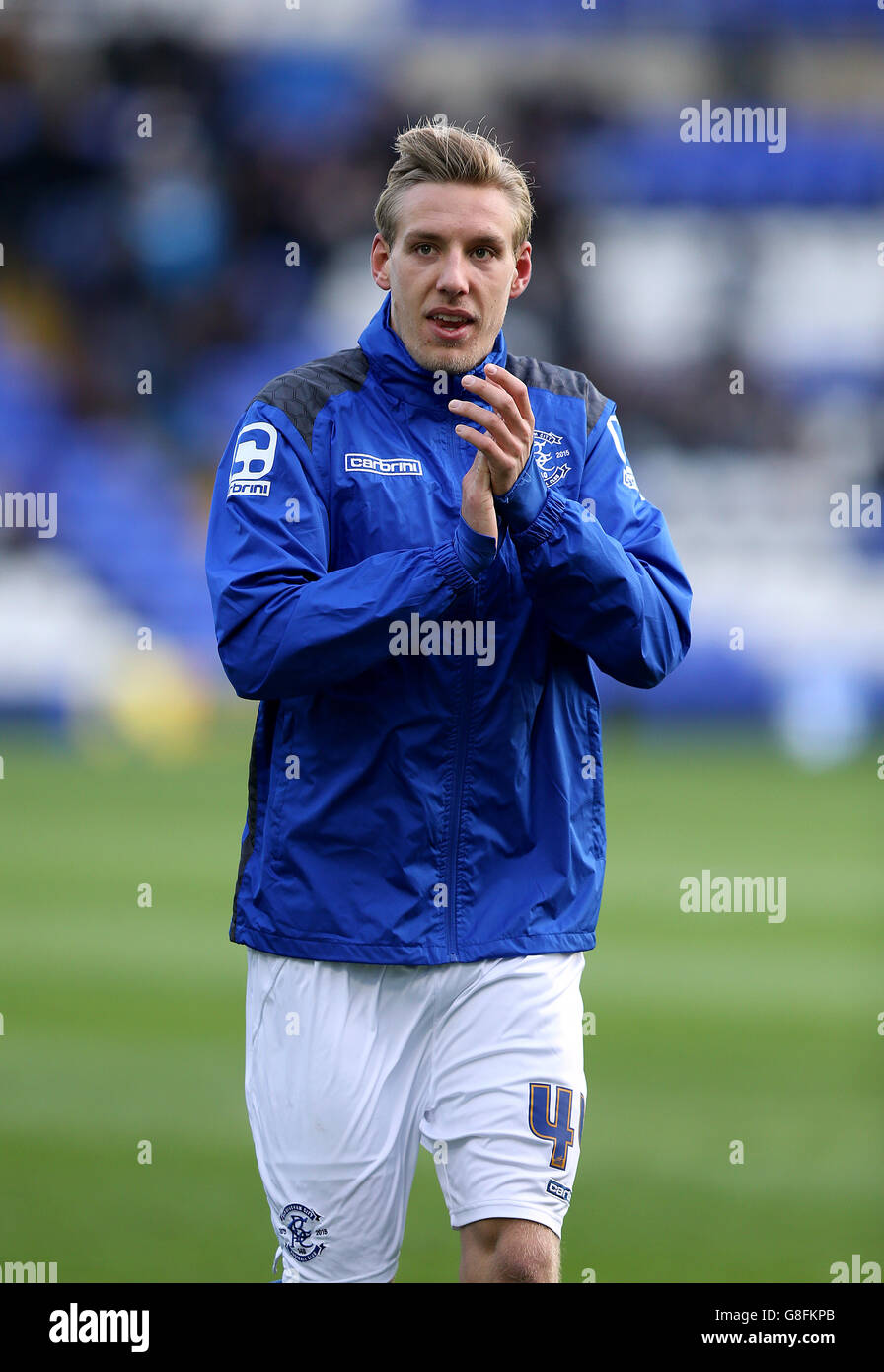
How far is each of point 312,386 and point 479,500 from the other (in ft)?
1.47

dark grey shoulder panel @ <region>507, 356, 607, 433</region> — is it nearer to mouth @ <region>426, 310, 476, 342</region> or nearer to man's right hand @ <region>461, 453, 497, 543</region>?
mouth @ <region>426, 310, 476, 342</region>

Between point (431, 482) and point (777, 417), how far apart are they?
15006mm

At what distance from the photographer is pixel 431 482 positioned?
2.86 metres

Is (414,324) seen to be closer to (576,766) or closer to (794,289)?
(576,766)

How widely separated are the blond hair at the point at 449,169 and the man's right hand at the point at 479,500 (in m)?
0.53

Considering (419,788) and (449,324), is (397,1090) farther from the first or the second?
(449,324)

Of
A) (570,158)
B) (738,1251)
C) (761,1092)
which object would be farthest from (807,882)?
(570,158)

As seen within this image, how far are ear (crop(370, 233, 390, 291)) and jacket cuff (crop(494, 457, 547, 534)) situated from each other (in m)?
0.53

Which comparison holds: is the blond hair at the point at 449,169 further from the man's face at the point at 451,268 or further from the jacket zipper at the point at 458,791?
the jacket zipper at the point at 458,791

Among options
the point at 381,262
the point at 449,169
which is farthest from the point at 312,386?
the point at 449,169

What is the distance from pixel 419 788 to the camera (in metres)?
2.80

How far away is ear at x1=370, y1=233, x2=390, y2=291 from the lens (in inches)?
118

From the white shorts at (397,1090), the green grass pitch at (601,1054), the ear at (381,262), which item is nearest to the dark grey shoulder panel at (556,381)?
the ear at (381,262)

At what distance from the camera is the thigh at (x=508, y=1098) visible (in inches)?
108
